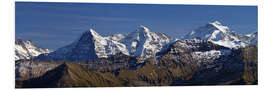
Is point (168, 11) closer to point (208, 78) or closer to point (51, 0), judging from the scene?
point (51, 0)

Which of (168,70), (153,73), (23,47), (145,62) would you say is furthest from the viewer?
(145,62)

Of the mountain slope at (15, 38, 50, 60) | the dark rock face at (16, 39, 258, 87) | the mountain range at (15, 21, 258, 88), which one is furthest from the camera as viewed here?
the dark rock face at (16, 39, 258, 87)

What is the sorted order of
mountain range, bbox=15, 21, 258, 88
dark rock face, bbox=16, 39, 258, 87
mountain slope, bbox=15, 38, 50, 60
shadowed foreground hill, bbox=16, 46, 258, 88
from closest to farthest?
mountain slope, bbox=15, 38, 50, 60 → shadowed foreground hill, bbox=16, 46, 258, 88 → mountain range, bbox=15, 21, 258, 88 → dark rock face, bbox=16, 39, 258, 87

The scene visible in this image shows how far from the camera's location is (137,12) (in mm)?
38812

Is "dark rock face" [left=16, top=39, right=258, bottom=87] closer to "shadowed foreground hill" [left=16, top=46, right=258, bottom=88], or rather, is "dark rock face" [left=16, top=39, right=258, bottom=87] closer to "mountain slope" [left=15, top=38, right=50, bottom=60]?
"shadowed foreground hill" [left=16, top=46, right=258, bottom=88]

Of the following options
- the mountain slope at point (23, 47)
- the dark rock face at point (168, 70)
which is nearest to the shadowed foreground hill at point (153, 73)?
the dark rock face at point (168, 70)

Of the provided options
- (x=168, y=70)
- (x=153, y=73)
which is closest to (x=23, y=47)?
(x=153, y=73)

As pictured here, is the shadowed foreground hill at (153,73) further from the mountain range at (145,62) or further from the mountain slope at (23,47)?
the mountain slope at (23,47)

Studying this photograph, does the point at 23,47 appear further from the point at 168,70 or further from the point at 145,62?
the point at 145,62

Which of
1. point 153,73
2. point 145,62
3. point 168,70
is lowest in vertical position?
point 153,73

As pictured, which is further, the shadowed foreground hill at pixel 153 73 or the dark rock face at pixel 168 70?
the dark rock face at pixel 168 70

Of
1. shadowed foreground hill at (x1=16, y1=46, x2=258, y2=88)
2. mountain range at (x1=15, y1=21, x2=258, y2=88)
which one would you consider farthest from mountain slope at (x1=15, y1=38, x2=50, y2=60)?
shadowed foreground hill at (x1=16, y1=46, x2=258, y2=88)

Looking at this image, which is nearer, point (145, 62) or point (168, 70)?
point (168, 70)
